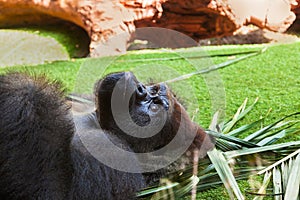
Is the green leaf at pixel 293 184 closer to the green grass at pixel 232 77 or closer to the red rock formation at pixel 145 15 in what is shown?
the green grass at pixel 232 77

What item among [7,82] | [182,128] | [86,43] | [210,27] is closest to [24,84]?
[7,82]

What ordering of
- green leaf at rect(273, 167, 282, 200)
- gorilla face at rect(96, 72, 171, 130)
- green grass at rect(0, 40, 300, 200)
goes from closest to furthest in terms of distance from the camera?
gorilla face at rect(96, 72, 171, 130), green leaf at rect(273, 167, 282, 200), green grass at rect(0, 40, 300, 200)

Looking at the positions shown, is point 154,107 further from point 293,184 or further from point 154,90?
point 293,184

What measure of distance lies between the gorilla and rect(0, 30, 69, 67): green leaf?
8.22ft

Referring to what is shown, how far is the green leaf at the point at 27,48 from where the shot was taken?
145 inches

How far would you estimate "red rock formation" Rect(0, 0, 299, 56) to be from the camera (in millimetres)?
3691

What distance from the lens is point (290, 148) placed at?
148cm

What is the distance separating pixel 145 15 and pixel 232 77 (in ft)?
5.50

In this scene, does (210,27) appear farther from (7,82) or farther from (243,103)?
(7,82)

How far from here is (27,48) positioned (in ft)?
12.7

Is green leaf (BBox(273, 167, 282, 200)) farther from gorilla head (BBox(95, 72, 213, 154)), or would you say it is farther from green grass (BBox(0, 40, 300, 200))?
gorilla head (BBox(95, 72, 213, 154))

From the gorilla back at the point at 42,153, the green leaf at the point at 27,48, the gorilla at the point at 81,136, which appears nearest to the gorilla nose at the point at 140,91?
the gorilla at the point at 81,136

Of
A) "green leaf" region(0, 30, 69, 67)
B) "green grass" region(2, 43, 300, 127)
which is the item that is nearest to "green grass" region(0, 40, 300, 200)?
"green grass" region(2, 43, 300, 127)

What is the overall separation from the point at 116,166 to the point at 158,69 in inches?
54.3
